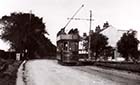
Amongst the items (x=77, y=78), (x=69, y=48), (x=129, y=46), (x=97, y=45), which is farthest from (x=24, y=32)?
(x=77, y=78)

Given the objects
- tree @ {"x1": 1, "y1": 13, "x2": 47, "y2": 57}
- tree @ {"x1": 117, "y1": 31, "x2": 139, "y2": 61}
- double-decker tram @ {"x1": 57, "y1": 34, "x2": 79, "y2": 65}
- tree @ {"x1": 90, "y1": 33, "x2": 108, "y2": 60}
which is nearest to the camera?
double-decker tram @ {"x1": 57, "y1": 34, "x2": 79, "y2": 65}

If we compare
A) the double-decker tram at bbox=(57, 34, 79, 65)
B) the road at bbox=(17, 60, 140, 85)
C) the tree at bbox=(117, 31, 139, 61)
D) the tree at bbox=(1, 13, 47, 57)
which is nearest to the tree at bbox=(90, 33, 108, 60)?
the tree at bbox=(117, 31, 139, 61)

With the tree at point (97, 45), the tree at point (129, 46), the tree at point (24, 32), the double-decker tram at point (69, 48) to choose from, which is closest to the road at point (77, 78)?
the double-decker tram at point (69, 48)

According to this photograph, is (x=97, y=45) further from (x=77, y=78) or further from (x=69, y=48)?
(x=77, y=78)

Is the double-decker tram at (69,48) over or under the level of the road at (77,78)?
over

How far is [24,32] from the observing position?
8700 cm

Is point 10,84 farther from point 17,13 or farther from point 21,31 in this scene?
point 17,13

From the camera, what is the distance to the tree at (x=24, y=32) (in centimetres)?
8525

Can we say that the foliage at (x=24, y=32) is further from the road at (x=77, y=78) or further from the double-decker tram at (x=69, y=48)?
the road at (x=77, y=78)

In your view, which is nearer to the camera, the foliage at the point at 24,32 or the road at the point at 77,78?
the road at the point at 77,78

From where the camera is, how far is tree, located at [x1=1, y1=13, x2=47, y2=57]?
8525cm

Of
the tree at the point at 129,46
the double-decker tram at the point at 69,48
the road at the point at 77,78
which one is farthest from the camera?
the tree at the point at 129,46

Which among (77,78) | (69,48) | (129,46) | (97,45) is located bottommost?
(77,78)

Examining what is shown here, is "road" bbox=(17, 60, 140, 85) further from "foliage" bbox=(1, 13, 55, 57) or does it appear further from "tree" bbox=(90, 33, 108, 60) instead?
"foliage" bbox=(1, 13, 55, 57)
